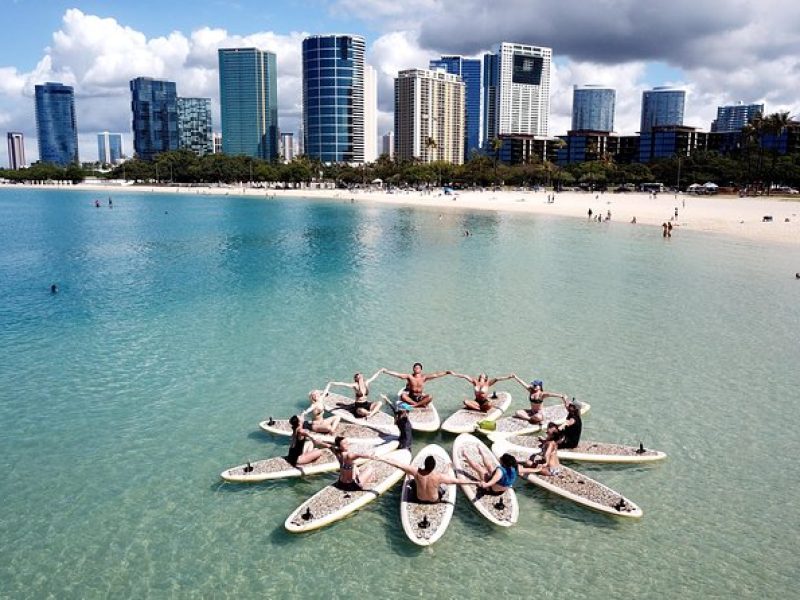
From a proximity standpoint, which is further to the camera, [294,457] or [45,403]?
[45,403]

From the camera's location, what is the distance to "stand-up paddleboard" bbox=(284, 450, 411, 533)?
39.9 feet

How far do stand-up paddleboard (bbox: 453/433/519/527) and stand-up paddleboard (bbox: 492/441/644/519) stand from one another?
2.76 feet

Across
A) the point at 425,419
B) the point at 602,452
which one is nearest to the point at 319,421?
the point at 425,419

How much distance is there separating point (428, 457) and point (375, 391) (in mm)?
7039

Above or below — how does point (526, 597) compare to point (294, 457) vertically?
below

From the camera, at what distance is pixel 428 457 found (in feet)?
42.4

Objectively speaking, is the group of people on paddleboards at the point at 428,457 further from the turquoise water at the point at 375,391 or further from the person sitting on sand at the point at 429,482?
the turquoise water at the point at 375,391

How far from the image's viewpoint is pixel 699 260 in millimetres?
48938

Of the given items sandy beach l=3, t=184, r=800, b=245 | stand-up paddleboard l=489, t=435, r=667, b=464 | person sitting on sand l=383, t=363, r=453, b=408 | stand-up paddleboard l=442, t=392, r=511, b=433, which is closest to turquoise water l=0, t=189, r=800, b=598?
stand-up paddleboard l=489, t=435, r=667, b=464

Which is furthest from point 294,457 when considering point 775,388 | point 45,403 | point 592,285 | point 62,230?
point 62,230

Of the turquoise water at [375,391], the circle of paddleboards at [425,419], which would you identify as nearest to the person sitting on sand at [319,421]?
the turquoise water at [375,391]

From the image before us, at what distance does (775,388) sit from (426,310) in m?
15.6

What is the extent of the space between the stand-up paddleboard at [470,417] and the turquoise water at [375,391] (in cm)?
53

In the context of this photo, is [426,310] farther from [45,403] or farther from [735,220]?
[735,220]
